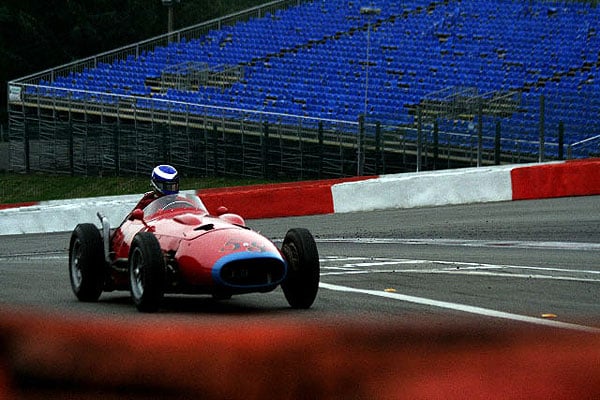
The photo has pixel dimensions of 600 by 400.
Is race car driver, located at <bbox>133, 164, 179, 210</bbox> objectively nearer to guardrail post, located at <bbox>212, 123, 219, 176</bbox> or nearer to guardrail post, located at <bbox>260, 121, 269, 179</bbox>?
guardrail post, located at <bbox>260, 121, 269, 179</bbox>

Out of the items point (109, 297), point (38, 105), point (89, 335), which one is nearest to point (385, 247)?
point (109, 297)

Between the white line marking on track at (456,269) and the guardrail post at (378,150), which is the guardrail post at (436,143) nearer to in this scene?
the guardrail post at (378,150)

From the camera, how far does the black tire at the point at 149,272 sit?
28.1ft

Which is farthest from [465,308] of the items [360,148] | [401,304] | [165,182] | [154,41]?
[154,41]

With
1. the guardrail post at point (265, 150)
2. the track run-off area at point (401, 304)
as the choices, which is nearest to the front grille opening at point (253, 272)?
the track run-off area at point (401, 304)

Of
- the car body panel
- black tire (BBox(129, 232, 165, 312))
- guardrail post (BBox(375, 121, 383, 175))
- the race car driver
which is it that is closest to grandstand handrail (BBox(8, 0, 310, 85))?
guardrail post (BBox(375, 121, 383, 175))

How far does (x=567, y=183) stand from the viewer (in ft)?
72.2

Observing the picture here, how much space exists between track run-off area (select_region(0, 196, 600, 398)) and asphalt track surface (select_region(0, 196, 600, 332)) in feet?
0.06

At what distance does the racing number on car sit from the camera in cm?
853

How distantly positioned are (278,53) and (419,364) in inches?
1545

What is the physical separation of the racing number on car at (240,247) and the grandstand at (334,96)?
1826 cm

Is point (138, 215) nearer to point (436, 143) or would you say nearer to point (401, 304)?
point (401, 304)

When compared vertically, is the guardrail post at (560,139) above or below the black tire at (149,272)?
above

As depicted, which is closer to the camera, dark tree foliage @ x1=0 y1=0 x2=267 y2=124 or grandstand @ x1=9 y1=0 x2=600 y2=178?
grandstand @ x1=9 y1=0 x2=600 y2=178
